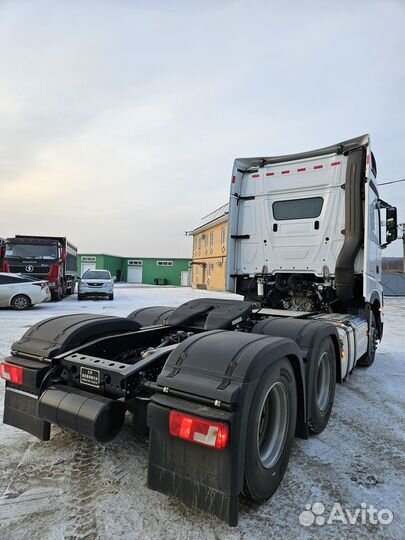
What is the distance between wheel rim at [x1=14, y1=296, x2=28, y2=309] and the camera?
44.1 ft

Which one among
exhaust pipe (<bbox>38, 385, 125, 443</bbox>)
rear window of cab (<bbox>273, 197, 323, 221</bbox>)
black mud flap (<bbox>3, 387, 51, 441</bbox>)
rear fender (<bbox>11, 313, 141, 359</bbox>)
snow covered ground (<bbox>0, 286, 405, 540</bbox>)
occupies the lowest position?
snow covered ground (<bbox>0, 286, 405, 540</bbox>)

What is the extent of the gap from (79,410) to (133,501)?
659 mm

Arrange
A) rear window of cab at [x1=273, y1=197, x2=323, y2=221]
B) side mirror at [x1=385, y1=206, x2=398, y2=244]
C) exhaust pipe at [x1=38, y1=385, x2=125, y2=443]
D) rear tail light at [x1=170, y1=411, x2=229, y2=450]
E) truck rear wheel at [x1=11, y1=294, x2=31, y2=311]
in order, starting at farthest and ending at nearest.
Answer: truck rear wheel at [x1=11, y1=294, x2=31, y2=311] → side mirror at [x1=385, y1=206, x2=398, y2=244] → rear window of cab at [x1=273, y1=197, x2=323, y2=221] → exhaust pipe at [x1=38, y1=385, x2=125, y2=443] → rear tail light at [x1=170, y1=411, x2=229, y2=450]

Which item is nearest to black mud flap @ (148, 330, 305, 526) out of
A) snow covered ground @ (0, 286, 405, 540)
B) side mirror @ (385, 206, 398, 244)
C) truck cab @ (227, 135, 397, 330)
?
snow covered ground @ (0, 286, 405, 540)

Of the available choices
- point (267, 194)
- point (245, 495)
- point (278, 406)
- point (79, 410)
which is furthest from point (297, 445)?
point (267, 194)

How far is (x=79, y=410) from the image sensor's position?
7.72 ft

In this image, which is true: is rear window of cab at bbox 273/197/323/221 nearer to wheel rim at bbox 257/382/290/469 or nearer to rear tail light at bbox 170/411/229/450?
wheel rim at bbox 257/382/290/469

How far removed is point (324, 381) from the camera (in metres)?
3.63

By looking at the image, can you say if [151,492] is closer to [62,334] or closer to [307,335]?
[62,334]

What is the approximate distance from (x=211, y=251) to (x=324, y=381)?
28.5m

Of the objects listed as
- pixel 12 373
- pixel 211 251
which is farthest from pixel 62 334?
pixel 211 251

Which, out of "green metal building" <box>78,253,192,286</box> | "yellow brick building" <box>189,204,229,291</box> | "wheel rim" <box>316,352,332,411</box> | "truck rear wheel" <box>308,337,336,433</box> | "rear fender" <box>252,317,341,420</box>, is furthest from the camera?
"green metal building" <box>78,253,192,286</box>

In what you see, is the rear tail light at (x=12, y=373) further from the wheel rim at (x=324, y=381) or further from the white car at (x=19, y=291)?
the white car at (x=19, y=291)

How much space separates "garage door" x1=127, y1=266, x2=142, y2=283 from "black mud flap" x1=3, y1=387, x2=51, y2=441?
4940 centimetres
